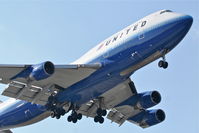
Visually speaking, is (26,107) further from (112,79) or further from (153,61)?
(153,61)

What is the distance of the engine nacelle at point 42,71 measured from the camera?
38906 millimetres

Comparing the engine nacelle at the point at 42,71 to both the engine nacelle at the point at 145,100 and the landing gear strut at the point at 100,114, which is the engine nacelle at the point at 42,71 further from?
the engine nacelle at the point at 145,100

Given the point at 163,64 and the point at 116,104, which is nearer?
the point at 163,64

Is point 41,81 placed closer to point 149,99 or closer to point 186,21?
point 149,99

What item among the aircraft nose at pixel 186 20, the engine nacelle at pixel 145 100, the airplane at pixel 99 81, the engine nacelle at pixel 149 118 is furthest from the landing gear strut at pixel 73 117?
the aircraft nose at pixel 186 20

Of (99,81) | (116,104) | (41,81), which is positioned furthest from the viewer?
(116,104)

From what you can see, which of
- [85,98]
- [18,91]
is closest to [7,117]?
[18,91]

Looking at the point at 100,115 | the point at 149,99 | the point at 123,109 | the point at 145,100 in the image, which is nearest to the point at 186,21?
the point at 149,99

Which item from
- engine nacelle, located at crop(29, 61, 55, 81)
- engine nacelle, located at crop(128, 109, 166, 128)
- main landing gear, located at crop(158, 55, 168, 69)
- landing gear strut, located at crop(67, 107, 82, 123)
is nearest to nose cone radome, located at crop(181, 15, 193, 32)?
main landing gear, located at crop(158, 55, 168, 69)

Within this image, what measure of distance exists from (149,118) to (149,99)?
395 cm

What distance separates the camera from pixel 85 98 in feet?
141

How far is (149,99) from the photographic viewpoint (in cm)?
4569

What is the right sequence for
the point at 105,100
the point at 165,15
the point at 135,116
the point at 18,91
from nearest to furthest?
the point at 165,15 → the point at 18,91 → the point at 105,100 → the point at 135,116

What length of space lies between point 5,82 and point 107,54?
8.43 meters
